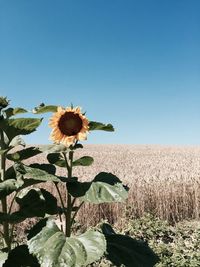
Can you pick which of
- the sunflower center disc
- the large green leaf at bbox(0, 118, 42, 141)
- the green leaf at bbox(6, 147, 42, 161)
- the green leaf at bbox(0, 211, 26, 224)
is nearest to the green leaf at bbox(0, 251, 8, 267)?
the green leaf at bbox(0, 211, 26, 224)

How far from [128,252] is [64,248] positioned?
45cm

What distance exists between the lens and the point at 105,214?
9.62 metres

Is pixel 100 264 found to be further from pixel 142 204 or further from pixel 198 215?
pixel 198 215

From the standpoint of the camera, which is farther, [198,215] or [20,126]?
[198,215]

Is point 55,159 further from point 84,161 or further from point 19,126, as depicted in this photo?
point 19,126

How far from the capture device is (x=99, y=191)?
239 centimetres

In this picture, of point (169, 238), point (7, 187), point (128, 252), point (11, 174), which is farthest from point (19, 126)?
point (169, 238)

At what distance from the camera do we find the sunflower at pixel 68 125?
2490 mm

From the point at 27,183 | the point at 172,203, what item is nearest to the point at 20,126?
the point at 27,183

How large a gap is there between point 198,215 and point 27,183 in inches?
317

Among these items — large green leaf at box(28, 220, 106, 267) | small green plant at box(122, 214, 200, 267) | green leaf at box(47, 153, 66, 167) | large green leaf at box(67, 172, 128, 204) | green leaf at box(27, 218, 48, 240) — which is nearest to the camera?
large green leaf at box(28, 220, 106, 267)

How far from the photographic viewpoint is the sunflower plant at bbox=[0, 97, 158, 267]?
7.53ft

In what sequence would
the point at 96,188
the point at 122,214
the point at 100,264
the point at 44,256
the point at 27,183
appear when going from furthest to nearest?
the point at 122,214, the point at 100,264, the point at 27,183, the point at 96,188, the point at 44,256

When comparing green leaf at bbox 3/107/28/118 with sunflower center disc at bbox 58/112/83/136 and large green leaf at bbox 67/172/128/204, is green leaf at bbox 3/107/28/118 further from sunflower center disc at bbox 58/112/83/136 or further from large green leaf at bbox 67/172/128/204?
large green leaf at bbox 67/172/128/204
